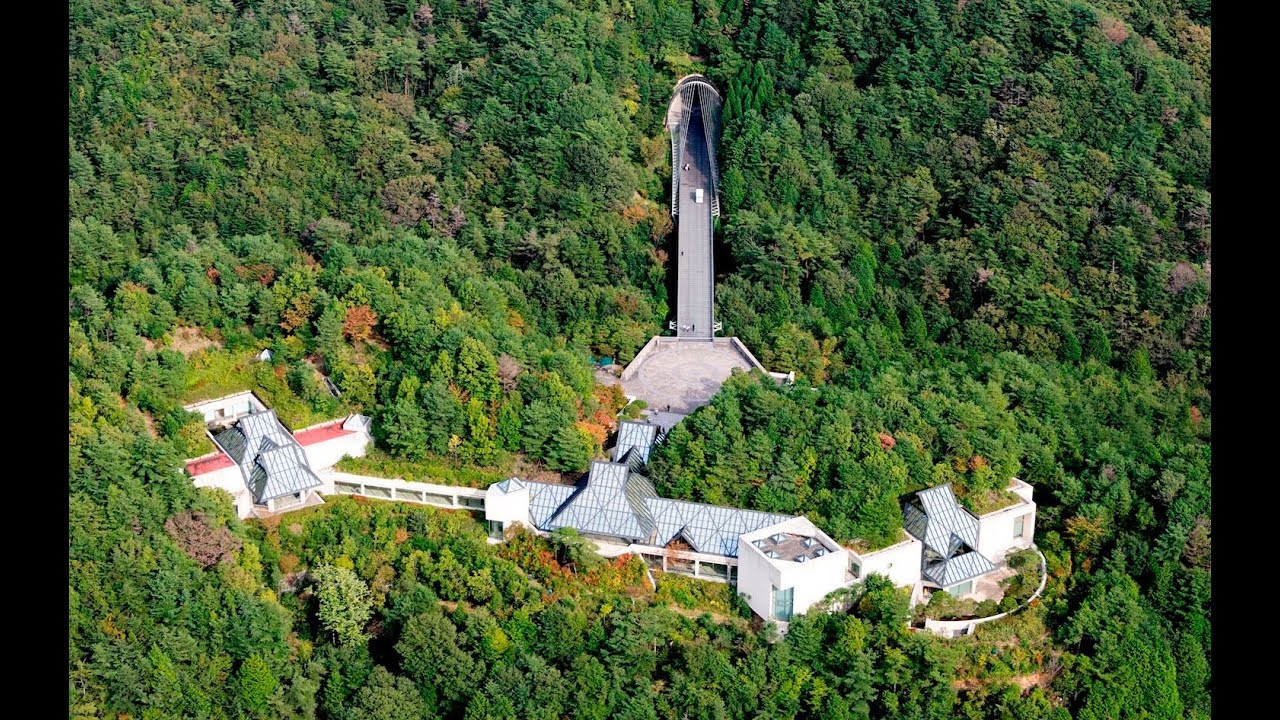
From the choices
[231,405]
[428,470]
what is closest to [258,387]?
[231,405]

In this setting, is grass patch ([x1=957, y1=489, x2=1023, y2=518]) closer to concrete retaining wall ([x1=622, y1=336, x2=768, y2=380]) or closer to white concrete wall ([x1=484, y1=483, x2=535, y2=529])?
concrete retaining wall ([x1=622, y1=336, x2=768, y2=380])

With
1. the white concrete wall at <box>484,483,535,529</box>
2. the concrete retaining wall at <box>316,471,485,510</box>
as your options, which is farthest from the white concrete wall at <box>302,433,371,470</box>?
the white concrete wall at <box>484,483,535,529</box>

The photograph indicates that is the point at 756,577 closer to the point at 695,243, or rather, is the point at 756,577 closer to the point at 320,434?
the point at 320,434

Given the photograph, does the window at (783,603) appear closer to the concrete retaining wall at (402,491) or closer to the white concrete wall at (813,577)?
the white concrete wall at (813,577)

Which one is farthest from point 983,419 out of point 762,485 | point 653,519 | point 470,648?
point 470,648

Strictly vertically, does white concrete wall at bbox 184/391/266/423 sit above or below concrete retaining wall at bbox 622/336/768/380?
above

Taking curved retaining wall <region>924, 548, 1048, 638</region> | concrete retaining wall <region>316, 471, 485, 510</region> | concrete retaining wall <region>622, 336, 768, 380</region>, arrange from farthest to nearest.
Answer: concrete retaining wall <region>622, 336, 768, 380</region> < concrete retaining wall <region>316, 471, 485, 510</region> < curved retaining wall <region>924, 548, 1048, 638</region>
